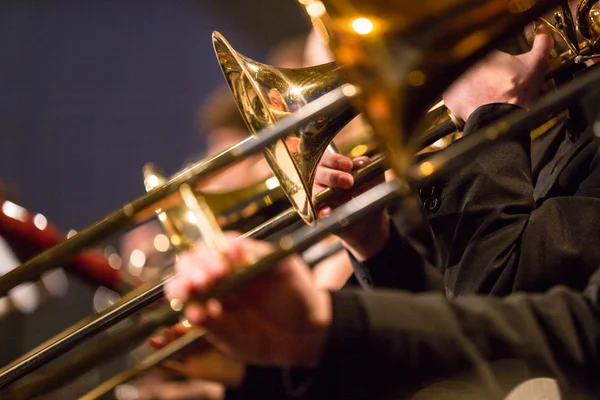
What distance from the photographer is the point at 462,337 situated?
0.71 meters

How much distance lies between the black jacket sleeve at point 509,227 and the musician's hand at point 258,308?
466mm

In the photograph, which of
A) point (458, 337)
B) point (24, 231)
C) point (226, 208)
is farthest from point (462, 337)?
point (24, 231)

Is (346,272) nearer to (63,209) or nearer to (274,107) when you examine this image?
(274,107)

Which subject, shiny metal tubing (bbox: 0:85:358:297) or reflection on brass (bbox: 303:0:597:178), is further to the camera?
shiny metal tubing (bbox: 0:85:358:297)

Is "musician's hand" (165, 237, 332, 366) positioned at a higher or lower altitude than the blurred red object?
lower

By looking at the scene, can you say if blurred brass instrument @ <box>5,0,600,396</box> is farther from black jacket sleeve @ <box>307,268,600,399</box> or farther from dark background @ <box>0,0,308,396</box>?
dark background @ <box>0,0,308,396</box>

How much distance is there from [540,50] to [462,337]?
0.70 meters

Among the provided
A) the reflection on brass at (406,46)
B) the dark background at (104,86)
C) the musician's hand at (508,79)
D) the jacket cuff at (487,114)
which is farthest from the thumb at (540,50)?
the dark background at (104,86)

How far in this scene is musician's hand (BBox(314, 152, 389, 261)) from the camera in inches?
48.7

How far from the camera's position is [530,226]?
1.03 meters

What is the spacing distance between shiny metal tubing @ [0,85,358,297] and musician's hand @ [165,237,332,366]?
29cm

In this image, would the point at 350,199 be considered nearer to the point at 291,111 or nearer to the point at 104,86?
the point at 291,111

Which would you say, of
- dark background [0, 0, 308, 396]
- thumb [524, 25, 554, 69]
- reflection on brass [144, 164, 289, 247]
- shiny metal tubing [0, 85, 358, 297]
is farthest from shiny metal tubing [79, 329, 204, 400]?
dark background [0, 0, 308, 396]

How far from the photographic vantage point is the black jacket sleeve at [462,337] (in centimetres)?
69
